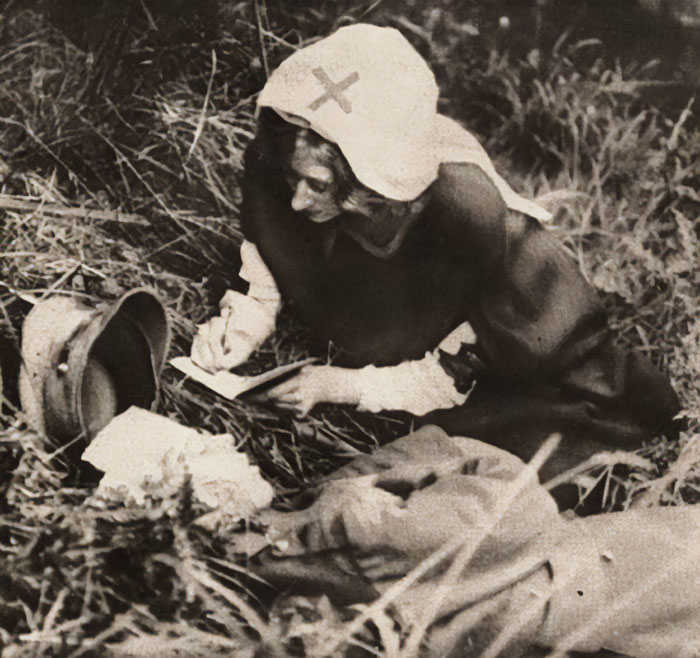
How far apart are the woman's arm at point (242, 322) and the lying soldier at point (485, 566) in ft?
1.01

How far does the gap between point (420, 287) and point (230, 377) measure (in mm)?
399

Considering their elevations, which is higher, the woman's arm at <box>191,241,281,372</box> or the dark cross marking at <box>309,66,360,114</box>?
the dark cross marking at <box>309,66,360,114</box>

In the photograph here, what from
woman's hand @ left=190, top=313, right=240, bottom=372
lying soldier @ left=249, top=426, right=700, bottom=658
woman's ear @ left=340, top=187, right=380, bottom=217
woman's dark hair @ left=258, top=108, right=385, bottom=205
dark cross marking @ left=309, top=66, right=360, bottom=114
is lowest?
lying soldier @ left=249, top=426, right=700, bottom=658

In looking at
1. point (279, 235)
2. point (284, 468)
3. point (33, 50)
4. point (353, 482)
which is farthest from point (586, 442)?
point (33, 50)

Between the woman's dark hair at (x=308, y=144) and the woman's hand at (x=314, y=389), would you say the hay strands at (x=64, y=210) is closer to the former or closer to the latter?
the woman's dark hair at (x=308, y=144)

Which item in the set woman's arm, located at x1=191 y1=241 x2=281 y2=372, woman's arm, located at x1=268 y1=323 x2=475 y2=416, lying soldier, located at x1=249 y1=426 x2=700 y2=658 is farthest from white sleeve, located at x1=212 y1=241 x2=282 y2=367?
lying soldier, located at x1=249 y1=426 x2=700 y2=658

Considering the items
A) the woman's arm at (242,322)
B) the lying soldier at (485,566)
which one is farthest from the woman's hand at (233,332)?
the lying soldier at (485,566)

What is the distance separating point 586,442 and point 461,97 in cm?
68

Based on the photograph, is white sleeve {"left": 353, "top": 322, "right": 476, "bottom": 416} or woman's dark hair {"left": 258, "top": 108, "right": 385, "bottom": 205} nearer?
woman's dark hair {"left": 258, "top": 108, "right": 385, "bottom": 205}

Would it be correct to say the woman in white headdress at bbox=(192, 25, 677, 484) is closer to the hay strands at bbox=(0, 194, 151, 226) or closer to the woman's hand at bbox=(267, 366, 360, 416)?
the woman's hand at bbox=(267, 366, 360, 416)

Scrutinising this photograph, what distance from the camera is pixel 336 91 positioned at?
1824 mm

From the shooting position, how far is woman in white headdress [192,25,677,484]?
Answer: 74.1 inches

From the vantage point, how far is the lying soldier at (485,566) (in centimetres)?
189

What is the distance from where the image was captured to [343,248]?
1958 millimetres
